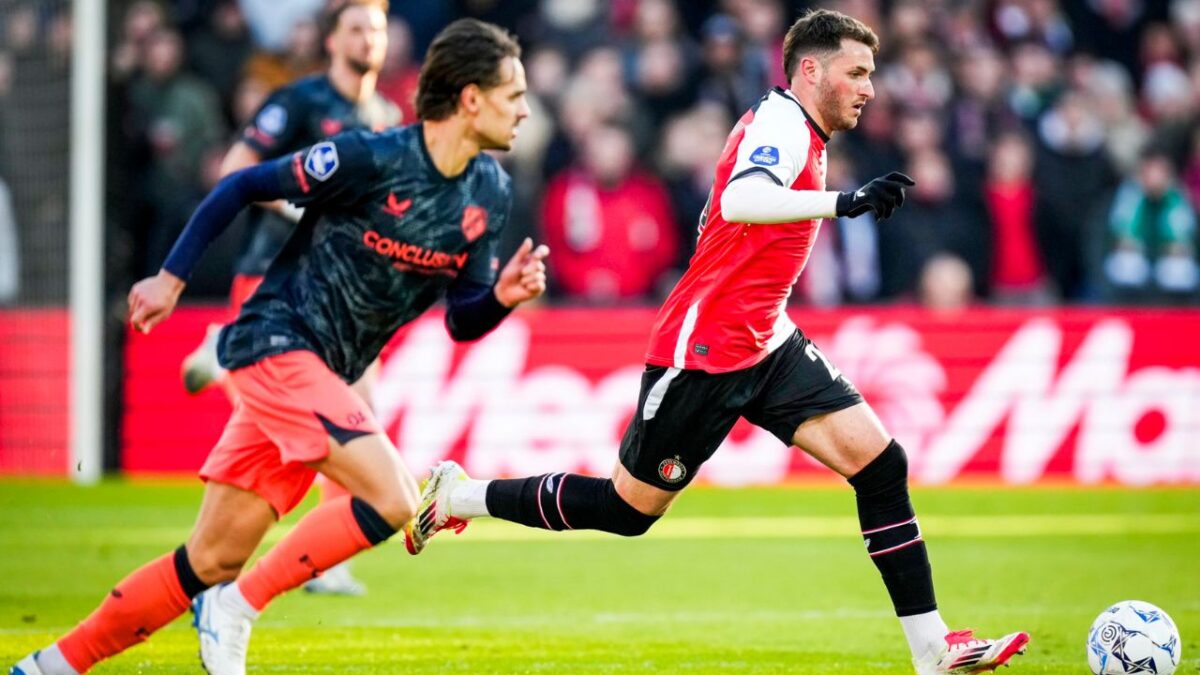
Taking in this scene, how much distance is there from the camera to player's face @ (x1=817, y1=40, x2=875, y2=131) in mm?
6512

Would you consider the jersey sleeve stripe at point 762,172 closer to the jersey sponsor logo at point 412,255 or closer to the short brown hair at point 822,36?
the short brown hair at point 822,36

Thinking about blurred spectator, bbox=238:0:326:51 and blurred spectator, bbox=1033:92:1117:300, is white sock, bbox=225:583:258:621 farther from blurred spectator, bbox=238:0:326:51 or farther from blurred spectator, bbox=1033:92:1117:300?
blurred spectator, bbox=1033:92:1117:300

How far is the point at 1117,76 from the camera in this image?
1905 centimetres

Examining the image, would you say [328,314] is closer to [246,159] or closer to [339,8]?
[246,159]

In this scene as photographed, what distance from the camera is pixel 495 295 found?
648 centimetres

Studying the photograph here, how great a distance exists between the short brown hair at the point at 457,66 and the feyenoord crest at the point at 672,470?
5.11ft

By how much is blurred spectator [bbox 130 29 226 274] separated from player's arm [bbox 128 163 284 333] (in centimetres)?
964

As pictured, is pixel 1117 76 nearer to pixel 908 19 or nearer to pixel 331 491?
pixel 908 19

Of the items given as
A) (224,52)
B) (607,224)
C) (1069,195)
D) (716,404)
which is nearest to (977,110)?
(1069,195)

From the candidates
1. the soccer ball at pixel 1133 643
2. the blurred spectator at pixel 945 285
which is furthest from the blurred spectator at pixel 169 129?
the soccer ball at pixel 1133 643

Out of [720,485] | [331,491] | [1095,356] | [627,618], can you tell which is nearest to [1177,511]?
[1095,356]

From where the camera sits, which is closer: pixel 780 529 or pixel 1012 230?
pixel 780 529

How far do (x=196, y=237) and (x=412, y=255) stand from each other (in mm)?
786

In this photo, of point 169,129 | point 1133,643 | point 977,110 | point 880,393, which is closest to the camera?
point 1133,643
